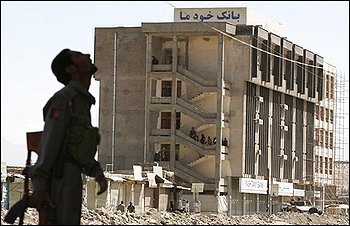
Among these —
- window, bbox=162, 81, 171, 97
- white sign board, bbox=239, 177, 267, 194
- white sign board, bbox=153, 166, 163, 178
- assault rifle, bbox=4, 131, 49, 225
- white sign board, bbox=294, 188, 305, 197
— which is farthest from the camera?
white sign board, bbox=294, 188, 305, 197

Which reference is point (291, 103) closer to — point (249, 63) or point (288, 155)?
point (288, 155)

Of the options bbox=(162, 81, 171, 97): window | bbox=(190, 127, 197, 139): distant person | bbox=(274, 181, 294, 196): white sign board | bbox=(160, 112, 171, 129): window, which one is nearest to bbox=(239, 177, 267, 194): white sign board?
bbox=(274, 181, 294, 196): white sign board

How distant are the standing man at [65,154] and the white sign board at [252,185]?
71.4m

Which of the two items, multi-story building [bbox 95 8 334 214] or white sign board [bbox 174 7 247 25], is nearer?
multi-story building [bbox 95 8 334 214]

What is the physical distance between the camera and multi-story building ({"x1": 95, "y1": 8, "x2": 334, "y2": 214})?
78.2m

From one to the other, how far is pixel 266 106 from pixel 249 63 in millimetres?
6964

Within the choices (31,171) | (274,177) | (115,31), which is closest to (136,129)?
(115,31)

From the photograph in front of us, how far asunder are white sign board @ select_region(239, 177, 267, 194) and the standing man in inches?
2810

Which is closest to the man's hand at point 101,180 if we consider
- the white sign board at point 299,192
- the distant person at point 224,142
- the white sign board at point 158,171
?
the white sign board at point 158,171

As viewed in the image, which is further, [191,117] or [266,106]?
[266,106]

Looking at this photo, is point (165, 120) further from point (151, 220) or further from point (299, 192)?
point (151, 220)

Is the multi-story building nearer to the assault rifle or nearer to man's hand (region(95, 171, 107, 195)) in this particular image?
the assault rifle

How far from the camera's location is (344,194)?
101 meters

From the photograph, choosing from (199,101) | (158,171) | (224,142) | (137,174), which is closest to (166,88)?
(199,101)
